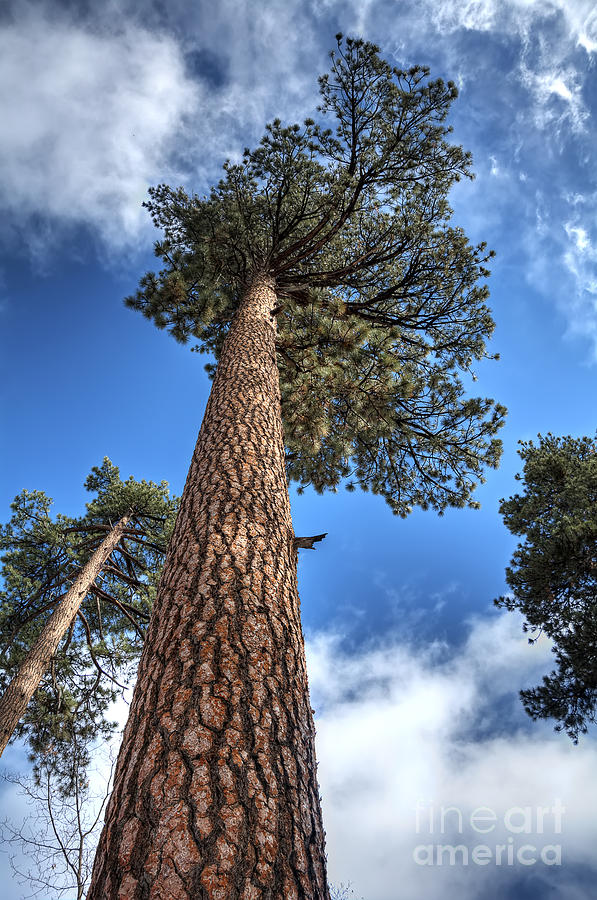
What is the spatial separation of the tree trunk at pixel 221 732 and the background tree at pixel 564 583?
8.31m

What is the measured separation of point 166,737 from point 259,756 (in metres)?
0.32

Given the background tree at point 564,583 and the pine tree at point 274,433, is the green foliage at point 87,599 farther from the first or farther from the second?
the background tree at point 564,583

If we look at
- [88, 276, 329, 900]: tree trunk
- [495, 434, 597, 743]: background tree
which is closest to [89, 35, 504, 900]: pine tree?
[88, 276, 329, 900]: tree trunk

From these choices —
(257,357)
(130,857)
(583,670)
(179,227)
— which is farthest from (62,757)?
(583,670)

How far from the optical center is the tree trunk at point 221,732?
1.10m

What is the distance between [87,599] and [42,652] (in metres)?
2.88

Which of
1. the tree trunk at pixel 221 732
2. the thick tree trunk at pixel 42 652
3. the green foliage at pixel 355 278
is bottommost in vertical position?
the tree trunk at pixel 221 732

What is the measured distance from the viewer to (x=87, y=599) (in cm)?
1021

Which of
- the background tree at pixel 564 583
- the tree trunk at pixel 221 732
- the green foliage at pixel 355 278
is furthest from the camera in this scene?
the background tree at pixel 564 583

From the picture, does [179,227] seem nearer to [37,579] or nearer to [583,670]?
[37,579]

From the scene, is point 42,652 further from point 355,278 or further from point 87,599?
point 355,278

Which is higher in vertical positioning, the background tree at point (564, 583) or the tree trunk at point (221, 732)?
the background tree at point (564, 583)

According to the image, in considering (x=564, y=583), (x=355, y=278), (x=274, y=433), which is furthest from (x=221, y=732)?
(x=564, y=583)

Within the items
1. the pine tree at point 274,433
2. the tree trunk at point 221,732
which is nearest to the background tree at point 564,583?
the pine tree at point 274,433
